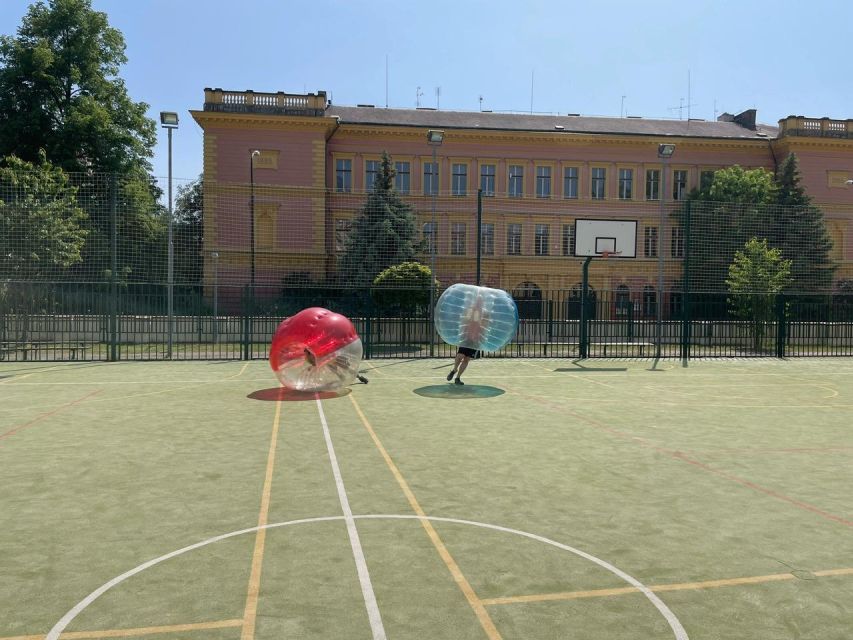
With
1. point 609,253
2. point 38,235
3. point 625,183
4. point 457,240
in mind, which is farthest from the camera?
point 625,183

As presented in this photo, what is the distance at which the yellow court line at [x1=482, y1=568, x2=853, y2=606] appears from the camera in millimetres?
4312

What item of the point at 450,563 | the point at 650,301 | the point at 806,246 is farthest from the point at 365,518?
the point at 806,246

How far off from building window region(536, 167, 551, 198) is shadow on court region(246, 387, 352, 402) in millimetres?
40423

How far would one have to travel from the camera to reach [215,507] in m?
6.20

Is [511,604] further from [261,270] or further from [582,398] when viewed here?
[261,270]

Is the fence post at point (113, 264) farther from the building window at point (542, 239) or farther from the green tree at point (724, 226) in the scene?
the building window at point (542, 239)

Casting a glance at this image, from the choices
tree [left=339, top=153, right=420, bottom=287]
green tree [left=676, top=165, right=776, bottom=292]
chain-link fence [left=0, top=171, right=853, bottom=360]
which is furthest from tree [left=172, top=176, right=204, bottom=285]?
green tree [left=676, top=165, right=776, bottom=292]

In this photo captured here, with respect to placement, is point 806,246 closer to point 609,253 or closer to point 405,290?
point 609,253

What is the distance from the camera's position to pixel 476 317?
48.7ft

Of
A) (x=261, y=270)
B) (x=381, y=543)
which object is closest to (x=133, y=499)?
(x=381, y=543)

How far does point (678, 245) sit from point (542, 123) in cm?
1483

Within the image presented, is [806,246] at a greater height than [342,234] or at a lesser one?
lesser

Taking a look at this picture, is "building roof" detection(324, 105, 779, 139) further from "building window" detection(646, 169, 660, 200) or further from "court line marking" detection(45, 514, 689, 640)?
"court line marking" detection(45, 514, 689, 640)

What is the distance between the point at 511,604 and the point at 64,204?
2512cm
